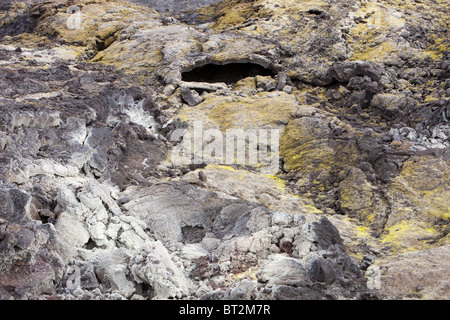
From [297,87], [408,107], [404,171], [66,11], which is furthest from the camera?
[66,11]

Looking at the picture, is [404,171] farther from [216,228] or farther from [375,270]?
[216,228]

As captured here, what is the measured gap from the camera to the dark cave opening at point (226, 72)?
1417 cm

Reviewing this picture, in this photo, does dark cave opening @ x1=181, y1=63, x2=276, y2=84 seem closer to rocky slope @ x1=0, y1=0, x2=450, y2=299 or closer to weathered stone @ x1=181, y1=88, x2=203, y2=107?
rocky slope @ x1=0, y1=0, x2=450, y2=299

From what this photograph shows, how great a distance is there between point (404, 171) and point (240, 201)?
3.42 metres

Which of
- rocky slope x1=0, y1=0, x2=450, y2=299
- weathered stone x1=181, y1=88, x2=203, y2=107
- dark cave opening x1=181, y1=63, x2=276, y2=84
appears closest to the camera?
rocky slope x1=0, y1=0, x2=450, y2=299

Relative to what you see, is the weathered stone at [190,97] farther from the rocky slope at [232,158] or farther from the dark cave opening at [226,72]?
the dark cave opening at [226,72]

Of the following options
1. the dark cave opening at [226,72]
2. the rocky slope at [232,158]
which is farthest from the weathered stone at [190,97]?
the dark cave opening at [226,72]

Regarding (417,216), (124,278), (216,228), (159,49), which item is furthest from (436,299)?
(159,49)

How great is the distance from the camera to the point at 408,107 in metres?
11.1

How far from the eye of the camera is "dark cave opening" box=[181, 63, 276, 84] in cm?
1417

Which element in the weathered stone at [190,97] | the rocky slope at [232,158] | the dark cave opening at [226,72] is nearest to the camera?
the rocky slope at [232,158]

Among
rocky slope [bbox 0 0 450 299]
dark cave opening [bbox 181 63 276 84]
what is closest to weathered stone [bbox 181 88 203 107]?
rocky slope [bbox 0 0 450 299]

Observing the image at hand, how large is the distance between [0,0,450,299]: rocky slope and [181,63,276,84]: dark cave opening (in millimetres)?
47

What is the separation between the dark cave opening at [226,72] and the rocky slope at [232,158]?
0.05 metres
